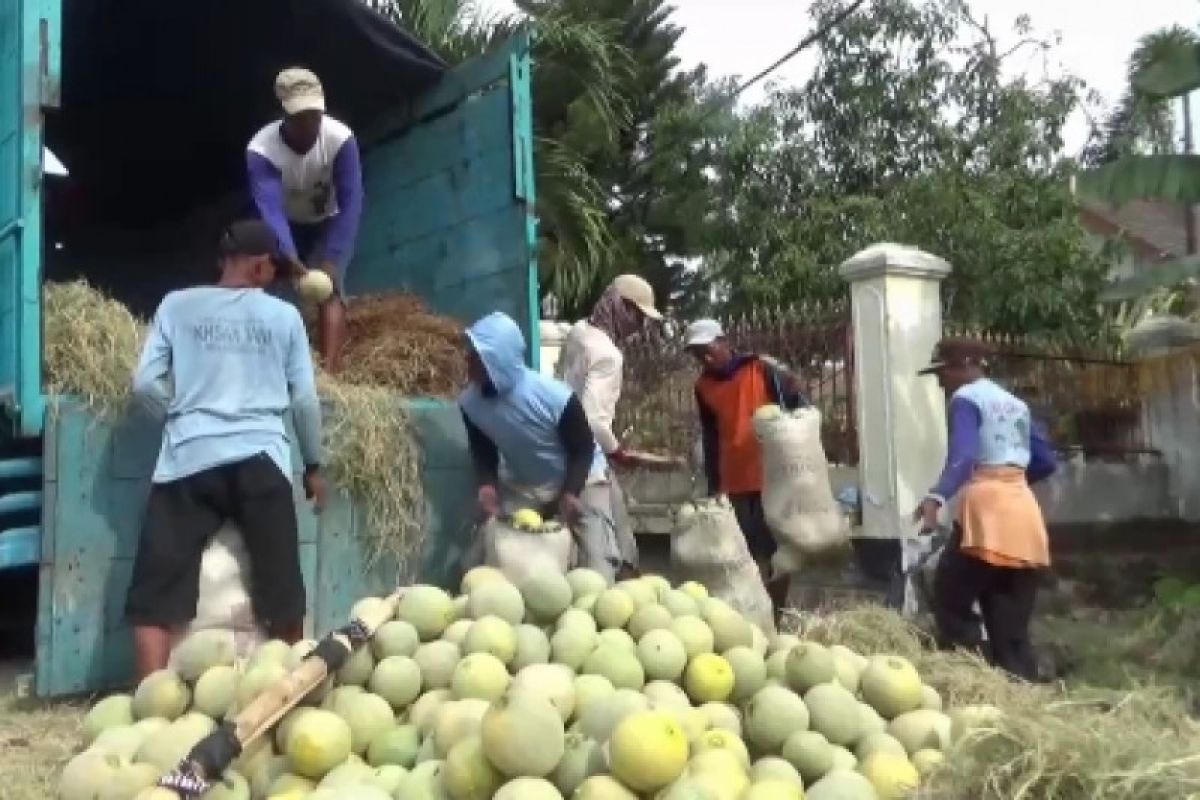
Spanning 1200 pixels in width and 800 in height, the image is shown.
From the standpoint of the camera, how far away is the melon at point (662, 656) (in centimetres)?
298

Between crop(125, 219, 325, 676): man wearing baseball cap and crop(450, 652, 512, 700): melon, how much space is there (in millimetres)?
1158

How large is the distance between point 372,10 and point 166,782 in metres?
4.21

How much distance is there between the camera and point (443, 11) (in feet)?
39.4

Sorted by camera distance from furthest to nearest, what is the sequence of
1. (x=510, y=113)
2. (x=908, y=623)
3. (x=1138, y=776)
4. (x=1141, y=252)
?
(x=1141, y=252), (x=510, y=113), (x=908, y=623), (x=1138, y=776)

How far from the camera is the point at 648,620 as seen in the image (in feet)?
10.4

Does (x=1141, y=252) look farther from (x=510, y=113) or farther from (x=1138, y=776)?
(x=1138, y=776)

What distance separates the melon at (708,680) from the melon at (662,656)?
3cm

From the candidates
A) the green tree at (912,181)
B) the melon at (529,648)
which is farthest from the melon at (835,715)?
the green tree at (912,181)

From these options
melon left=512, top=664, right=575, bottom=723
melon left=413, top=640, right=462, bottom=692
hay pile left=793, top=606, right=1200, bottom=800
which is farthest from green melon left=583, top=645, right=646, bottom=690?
hay pile left=793, top=606, right=1200, bottom=800

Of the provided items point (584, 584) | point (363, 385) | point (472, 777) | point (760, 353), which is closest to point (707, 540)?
point (363, 385)

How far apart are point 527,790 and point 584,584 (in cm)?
113

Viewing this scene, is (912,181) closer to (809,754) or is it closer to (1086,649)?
(1086,649)

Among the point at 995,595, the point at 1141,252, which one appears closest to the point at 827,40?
the point at 995,595

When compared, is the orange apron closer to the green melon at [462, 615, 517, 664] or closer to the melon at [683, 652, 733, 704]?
the melon at [683, 652, 733, 704]
